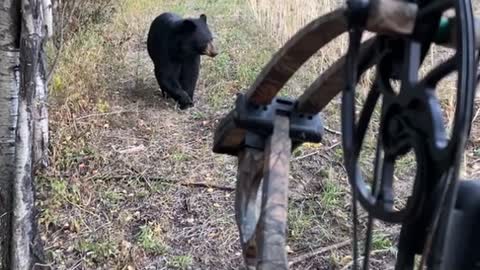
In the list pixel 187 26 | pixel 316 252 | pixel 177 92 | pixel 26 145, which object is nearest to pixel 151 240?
pixel 316 252

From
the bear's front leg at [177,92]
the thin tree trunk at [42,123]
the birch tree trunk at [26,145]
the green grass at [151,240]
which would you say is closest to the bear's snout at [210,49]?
the bear's front leg at [177,92]

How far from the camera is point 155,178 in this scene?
3.67m

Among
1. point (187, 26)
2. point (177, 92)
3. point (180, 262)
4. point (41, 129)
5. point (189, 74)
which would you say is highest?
point (187, 26)

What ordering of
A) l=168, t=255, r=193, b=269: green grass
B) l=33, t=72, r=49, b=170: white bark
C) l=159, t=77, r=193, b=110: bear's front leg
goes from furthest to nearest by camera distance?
l=159, t=77, r=193, b=110: bear's front leg
l=33, t=72, r=49, b=170: white bark
l=168, t=255, r=193, b=269: green grass

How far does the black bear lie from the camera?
187 inches

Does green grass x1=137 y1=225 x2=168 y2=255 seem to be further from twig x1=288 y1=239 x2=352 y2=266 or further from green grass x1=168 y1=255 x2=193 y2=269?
twig x1=288 y1=239 x2=352 y2=266

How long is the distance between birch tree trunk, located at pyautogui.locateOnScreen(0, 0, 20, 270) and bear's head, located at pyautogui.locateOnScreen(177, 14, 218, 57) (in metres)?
2.42

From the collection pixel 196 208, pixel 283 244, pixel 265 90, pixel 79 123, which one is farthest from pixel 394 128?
pixel 79 123

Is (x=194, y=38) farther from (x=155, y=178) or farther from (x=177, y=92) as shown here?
(x=155, y=178)

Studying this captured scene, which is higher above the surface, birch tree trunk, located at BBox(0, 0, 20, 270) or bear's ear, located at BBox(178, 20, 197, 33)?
bear's ear, located at BBox(178, 20, 197, 33)

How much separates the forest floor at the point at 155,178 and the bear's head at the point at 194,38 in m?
0.34

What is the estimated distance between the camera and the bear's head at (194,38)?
15.6 feet

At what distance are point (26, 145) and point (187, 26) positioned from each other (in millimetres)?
2524

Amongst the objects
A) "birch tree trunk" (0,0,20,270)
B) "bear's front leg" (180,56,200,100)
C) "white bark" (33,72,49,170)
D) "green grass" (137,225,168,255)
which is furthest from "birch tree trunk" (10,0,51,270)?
"bear's front leg" (180,56,200,100)
